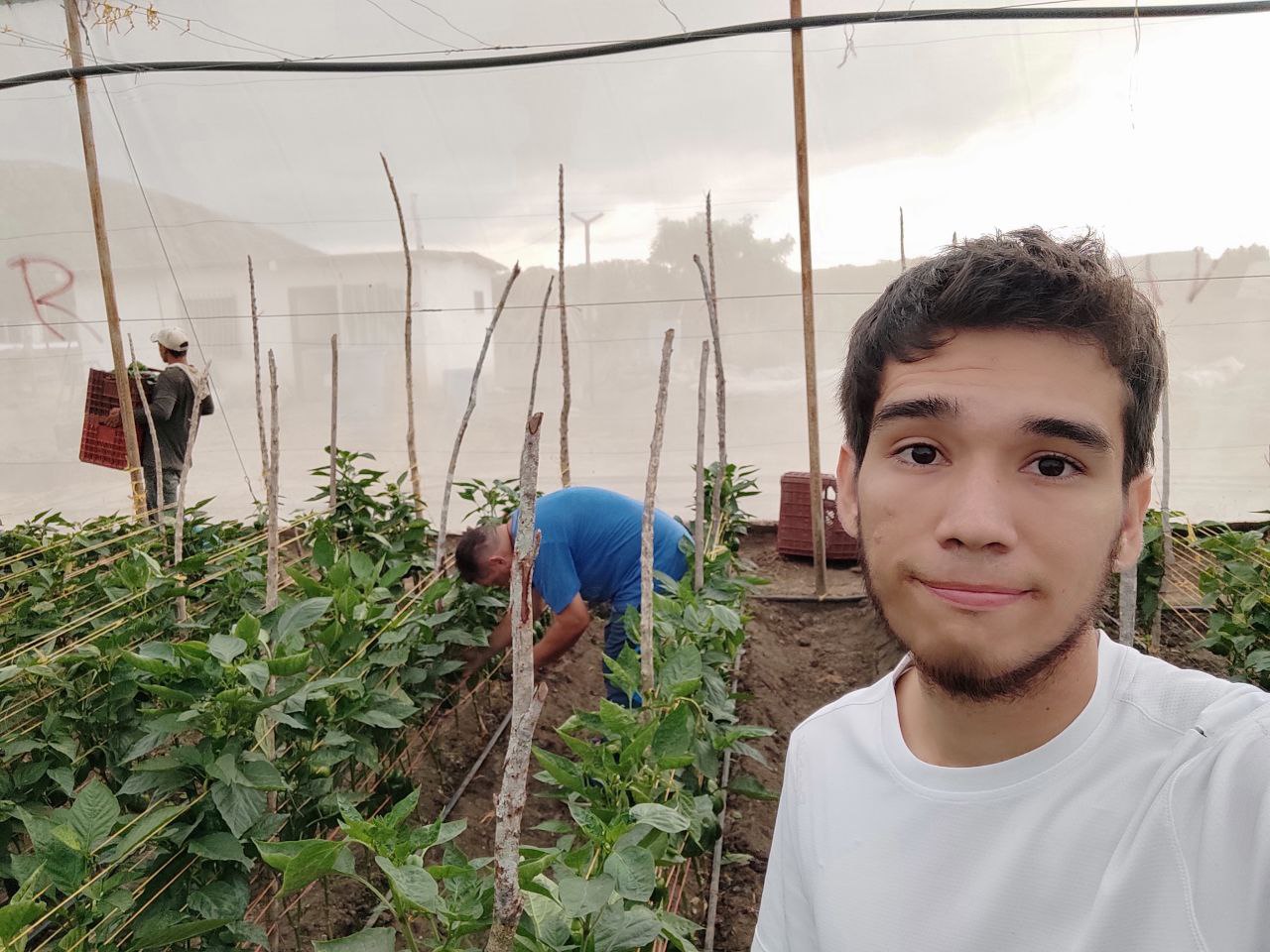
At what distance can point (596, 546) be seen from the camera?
341 cm

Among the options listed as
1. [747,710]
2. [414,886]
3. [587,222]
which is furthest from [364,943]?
[587,222]

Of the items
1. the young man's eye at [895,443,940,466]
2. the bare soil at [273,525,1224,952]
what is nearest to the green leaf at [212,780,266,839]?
the bare soil at [273,525,1224,952]

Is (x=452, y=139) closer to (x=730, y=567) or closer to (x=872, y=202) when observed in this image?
(x=872, y=202)

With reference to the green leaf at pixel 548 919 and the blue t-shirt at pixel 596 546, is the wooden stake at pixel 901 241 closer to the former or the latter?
the blue t-shirt at pixel 596 546

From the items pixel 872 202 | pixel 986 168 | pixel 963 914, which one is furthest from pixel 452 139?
pixel 963 914

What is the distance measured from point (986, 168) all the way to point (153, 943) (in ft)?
18.0

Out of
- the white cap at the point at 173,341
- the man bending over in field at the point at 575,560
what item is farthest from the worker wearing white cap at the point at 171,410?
the man bending over in field at the point at 575,560

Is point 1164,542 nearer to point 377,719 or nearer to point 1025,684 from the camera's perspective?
point 377,719

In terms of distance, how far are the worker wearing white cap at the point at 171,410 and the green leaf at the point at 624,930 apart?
4724 millimetres

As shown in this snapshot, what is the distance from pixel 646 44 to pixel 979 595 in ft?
16.0

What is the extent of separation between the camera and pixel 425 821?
3064mm

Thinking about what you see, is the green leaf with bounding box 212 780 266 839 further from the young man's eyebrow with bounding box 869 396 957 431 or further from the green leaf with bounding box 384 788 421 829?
the young man's eyebrow with bounding box 869 396 957 431

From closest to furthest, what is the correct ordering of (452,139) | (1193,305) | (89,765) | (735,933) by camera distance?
(89,765), (735,933), (1193,305), (452,139)

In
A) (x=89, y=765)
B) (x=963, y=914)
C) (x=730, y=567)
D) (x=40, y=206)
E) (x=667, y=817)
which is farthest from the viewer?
(x=40, y=206)
